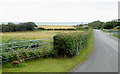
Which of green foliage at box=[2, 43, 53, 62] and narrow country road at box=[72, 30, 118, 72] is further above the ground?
green foliage at box=[2, 43, 53, 62]

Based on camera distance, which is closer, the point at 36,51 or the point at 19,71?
the point at 19,71

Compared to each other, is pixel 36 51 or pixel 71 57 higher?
pixel 36 51

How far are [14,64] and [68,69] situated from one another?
307 centimetres

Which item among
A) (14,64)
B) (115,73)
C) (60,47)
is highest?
(60,47)

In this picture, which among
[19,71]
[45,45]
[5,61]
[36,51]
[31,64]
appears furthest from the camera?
[45,45]

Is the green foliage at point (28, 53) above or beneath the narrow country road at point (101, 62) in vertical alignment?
above

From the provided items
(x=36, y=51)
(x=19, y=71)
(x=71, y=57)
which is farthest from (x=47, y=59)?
(x=19, y=71)

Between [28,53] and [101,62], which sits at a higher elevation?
[28,53]

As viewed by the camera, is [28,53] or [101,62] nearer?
[28,53]

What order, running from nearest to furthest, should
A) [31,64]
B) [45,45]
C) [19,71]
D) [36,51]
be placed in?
1. [19,71]
2. [31,64]
3. [36,51]
4. [45,45]

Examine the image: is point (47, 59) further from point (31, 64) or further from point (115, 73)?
point (115, 73)

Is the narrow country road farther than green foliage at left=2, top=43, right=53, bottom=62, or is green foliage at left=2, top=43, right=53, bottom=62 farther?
the narrow country road

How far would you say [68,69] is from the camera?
7.27 m

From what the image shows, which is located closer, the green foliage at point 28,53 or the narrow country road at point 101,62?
the green foliage at point 28,53
